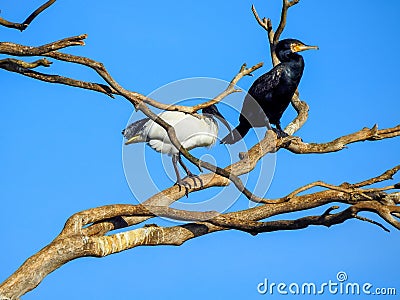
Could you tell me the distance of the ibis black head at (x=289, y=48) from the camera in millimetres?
9766

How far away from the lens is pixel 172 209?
23.3 ft

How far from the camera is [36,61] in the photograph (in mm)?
6383

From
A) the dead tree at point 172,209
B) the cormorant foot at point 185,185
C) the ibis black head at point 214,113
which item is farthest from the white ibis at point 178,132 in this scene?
the dead tree at point 172,209

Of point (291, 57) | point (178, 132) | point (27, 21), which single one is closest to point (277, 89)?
point (291, 57)

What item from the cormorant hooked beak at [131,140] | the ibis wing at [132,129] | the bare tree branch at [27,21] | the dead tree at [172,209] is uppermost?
the ibis wing at [132,129]

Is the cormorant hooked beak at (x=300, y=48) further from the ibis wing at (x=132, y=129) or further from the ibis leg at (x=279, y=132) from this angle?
the ibis wing at (x=132, y=129)

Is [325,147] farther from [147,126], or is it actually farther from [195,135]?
[147,126]

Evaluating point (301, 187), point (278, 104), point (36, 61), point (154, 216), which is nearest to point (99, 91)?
point (36, 61)

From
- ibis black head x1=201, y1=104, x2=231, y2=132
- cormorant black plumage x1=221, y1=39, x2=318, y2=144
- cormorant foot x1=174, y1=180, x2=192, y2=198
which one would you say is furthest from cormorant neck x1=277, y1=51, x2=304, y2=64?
cormorant foot x1=174, y1=180, x2=192, y2=198

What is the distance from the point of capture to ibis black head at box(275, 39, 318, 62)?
9766 millimetres

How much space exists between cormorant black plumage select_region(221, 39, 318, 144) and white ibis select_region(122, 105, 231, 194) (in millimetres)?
866

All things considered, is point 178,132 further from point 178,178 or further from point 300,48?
point 300,48

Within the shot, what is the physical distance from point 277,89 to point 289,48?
61 cm

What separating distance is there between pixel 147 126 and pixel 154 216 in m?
1.41
